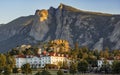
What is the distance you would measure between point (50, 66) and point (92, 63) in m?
18.2

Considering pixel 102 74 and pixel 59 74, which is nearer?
pixel 59 74

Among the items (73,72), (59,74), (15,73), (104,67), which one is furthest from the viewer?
(104,67)

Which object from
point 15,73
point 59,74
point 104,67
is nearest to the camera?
point 59,74

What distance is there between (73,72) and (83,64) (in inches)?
640

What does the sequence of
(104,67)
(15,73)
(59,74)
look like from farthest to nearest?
(104,67) < (15,73) < (59,74)

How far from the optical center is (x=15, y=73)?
5896 inches

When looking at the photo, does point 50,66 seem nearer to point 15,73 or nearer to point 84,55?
point 84,55

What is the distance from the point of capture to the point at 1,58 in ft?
563

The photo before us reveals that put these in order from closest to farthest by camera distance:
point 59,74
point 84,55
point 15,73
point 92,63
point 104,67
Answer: point 59,74 < point 15,73 < point 104,67 < point 92,63 < point 84,55

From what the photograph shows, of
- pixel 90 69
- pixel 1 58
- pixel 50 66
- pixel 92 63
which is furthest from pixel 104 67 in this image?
pixel 1 58

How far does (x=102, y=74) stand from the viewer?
148125 millimetres

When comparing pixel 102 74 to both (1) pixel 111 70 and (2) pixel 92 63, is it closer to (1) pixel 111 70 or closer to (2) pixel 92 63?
(1) pixel 111 70

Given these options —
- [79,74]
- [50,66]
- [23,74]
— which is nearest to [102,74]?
[79,74]

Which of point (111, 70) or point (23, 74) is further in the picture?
point (111, 70)
